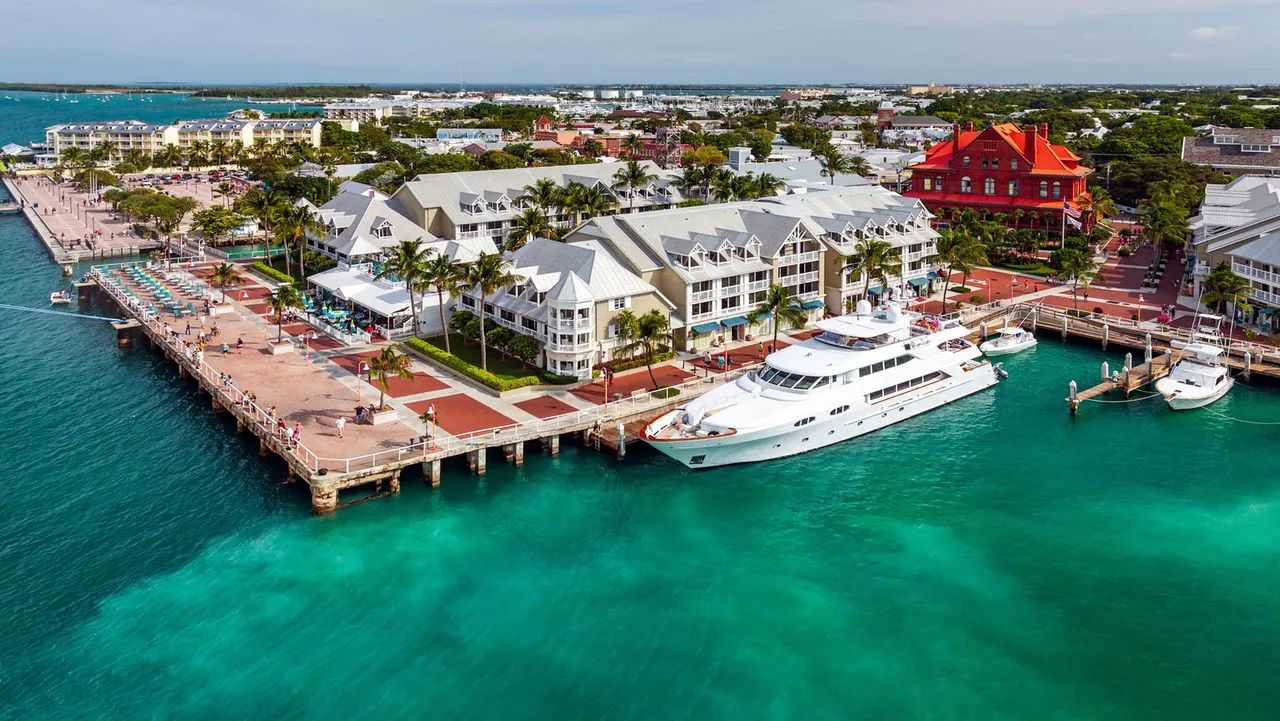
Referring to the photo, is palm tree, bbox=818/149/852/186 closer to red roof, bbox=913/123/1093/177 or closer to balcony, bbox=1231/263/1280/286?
red roof, bbox=913/123/1093/177

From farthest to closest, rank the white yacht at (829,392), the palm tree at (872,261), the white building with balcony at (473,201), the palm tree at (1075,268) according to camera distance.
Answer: the white building with balcony at (473,201) < the palm tree at (1075,268) < the palm tree at (872,261) < the white yacht at (829,392)

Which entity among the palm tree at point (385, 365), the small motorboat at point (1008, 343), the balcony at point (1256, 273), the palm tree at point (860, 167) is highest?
the palm tree at point (860, 167)

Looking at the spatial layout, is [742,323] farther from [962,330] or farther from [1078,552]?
[1078,552]

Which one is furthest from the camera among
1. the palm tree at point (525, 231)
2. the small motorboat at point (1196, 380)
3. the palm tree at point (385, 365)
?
the palm tree at point (525, 231)

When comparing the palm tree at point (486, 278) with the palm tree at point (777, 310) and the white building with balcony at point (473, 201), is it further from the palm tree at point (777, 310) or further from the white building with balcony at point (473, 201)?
the white building with balcony at point (473, 201)

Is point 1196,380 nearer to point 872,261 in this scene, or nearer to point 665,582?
point 872,261

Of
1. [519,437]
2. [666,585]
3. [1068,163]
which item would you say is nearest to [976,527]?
[666,585]

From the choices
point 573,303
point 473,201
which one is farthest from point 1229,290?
point 473,201

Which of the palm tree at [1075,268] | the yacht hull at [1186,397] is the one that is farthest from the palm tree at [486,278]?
the palm tree at [1075,268]
